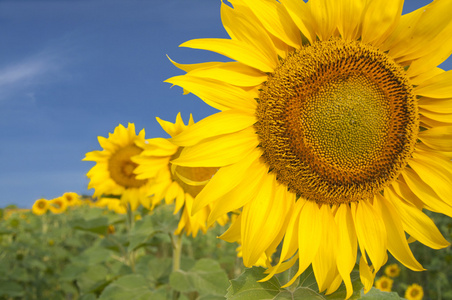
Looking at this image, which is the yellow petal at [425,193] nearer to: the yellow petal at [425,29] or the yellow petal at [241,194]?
the yellow petal at [425,29]

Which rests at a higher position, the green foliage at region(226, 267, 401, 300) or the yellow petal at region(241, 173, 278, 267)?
the yellow petal at region(241, 173, 278, 267)

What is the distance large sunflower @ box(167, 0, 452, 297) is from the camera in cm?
169

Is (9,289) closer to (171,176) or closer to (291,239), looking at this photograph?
(171,176)

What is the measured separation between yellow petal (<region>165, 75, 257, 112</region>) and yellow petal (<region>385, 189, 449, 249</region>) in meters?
0.88

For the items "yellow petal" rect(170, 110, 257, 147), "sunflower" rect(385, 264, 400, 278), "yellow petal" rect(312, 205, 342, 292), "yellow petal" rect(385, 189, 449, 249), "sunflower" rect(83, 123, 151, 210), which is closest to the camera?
"yellow petal" rect(170, 110, 257, 147)

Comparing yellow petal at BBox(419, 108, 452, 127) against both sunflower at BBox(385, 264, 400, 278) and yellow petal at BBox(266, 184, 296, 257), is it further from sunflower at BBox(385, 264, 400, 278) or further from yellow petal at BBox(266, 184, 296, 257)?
sunflower at BBox(385, 264, 400, 278)

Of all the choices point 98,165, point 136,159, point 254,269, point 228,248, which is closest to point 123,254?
point 98,165

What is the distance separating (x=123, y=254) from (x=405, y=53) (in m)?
4.29

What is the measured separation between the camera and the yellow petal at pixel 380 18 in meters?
1.67

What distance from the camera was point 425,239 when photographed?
6.11 ft

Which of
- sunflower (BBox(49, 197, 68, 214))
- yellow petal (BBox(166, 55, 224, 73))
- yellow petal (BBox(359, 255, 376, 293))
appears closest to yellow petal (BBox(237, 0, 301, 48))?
yellow petal (BBox(166, 55, 224, 73))

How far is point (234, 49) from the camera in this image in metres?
1.67

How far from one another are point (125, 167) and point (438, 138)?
3.74m

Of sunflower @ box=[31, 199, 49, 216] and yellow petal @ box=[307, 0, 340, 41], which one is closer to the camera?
yellow petal @ box=[307, 0, 340, 41]
